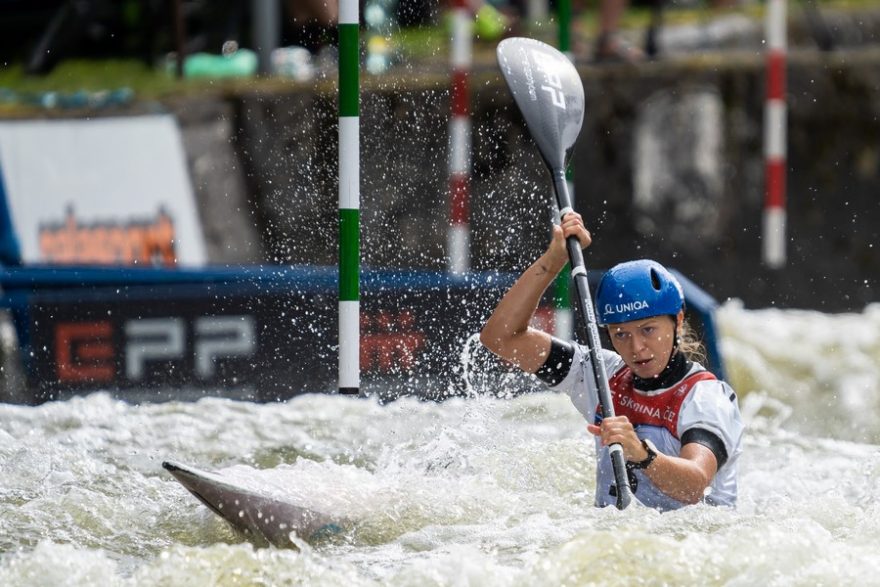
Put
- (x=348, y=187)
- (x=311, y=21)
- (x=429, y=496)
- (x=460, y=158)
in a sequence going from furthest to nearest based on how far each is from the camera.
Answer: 1. (x=311, y=21)
2. (x=460, y=158)
3. (x=348, y=187)
4. (x=429, y=496)

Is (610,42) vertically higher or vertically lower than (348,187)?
higher

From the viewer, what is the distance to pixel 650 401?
4199 millimetres

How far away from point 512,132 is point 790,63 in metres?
1.63

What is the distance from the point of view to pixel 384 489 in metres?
4.49

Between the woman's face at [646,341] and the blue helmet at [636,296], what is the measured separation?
0.08 feet

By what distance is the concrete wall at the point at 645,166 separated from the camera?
8.33 meters

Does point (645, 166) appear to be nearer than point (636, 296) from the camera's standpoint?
No

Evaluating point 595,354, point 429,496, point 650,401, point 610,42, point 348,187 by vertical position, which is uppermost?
point 610,42

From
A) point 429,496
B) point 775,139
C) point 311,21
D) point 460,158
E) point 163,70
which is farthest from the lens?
point 163,70

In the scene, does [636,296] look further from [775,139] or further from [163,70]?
[163,70]

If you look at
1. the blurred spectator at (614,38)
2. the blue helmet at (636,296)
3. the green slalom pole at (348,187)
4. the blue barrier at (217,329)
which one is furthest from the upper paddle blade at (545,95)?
the blurred spectator at (614,38)

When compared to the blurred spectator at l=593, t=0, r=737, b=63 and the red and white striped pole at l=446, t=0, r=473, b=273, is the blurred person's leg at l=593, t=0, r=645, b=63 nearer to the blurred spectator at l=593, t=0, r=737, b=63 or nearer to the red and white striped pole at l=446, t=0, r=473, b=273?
the blurred spectator at l=593, t=0, r=737, b=63

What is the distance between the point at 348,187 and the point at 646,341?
3.46 ft

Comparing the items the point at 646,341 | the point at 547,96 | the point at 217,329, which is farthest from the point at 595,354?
the point at 217,329
